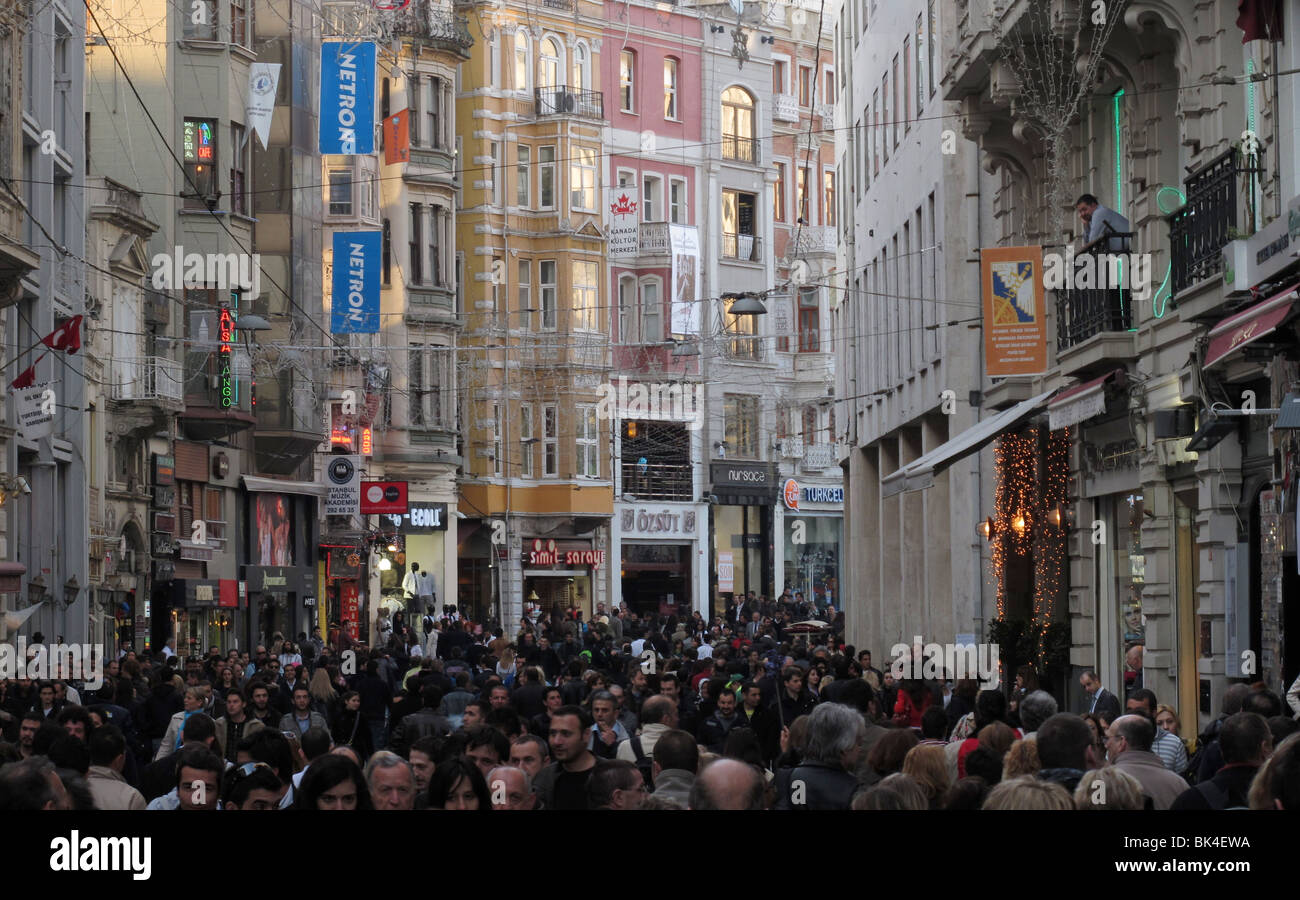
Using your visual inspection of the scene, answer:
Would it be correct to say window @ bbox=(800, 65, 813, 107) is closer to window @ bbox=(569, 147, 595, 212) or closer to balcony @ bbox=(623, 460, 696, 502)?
window @ bbox=(569, 147, 595, 212)

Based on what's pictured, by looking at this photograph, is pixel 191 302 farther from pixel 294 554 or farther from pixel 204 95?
pixel 294 554

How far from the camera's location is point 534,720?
52.1ft

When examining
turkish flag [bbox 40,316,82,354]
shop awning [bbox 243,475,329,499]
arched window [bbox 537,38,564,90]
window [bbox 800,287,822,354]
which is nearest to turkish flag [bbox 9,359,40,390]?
turkish flag [bbox 40,316,82,354]

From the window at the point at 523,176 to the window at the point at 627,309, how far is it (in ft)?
14.1

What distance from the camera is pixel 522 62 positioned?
6372cm

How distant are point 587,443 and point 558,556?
A: 3540mm

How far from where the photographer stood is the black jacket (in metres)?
9.38

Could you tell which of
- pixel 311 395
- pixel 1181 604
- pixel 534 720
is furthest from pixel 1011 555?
pixel 311 395

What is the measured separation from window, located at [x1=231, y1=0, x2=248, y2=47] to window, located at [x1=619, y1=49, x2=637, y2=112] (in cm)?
2320

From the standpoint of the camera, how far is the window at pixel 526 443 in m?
63.2

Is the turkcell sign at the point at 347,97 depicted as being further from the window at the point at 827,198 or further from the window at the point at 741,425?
the window at the point at 827,198

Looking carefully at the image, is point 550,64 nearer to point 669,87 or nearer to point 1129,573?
point 669,87

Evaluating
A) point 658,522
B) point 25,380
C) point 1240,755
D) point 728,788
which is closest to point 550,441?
point 658,522
